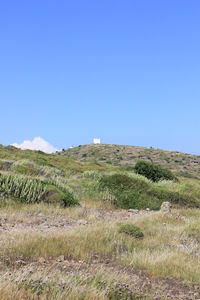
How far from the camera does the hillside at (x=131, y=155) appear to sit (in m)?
62.4

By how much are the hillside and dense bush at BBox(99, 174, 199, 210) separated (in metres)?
41.1

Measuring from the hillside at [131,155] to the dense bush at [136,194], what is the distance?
41.1m

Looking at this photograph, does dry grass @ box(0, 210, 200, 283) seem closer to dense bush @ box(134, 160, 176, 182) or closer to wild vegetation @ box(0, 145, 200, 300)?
wild vegetation @ box(0, 145, 200, 300)

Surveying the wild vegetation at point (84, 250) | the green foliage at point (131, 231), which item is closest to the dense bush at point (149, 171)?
the wild vegetation at point (84, 250)

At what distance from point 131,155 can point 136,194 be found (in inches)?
1938

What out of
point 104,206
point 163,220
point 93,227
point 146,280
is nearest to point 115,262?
point 146,280

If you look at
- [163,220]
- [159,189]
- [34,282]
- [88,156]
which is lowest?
[34,282]

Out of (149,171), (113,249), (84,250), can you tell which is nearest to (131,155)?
(149,171)

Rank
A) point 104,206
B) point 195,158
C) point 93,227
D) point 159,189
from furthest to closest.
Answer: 1. point 195,158
2. point 159,189
3. point 104,206
4. point 93,227

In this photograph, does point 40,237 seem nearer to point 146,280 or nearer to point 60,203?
point 146,280

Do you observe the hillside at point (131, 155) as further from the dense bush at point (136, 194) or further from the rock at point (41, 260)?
the rock at point (41, 260)

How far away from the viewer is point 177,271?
675 centimetres

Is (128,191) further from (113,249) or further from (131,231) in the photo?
(113,249)

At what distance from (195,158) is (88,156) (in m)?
17.8
